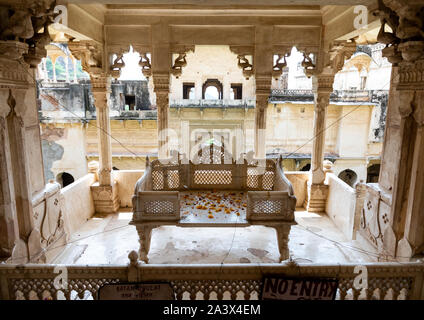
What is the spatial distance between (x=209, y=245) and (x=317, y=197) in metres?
3.15

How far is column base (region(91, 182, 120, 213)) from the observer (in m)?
7.00

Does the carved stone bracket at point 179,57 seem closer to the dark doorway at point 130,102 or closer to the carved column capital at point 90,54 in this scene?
the carved column capital at point 90,54

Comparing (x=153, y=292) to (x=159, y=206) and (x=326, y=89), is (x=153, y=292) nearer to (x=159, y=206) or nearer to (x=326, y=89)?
(x=159, y=206)

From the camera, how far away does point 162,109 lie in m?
6.64

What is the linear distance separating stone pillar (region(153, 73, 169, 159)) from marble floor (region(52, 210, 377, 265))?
72.1 inches

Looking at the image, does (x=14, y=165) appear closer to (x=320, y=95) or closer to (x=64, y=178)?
(x=320, y=95)

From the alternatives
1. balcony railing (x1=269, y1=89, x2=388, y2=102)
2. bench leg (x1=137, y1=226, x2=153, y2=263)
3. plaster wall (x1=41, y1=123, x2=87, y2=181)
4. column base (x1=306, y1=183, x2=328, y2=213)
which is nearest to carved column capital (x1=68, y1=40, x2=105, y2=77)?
bench leg (x1=137, y1=226, x2=153, y2=263)

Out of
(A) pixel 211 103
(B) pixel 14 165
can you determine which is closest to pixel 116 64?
(B) pixel 14 165

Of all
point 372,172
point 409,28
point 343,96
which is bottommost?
point 372,172

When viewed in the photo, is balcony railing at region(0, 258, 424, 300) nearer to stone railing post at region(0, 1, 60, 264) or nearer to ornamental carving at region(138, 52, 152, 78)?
stone railing post at region(0, 1, 60, 264)

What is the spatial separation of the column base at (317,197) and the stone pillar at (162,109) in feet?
11.7

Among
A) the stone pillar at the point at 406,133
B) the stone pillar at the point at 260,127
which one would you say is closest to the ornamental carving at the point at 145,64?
the stone pillar at the point at 260,127

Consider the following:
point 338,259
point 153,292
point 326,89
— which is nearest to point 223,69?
point 326,89

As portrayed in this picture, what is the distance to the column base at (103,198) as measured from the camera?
7.00 meters
